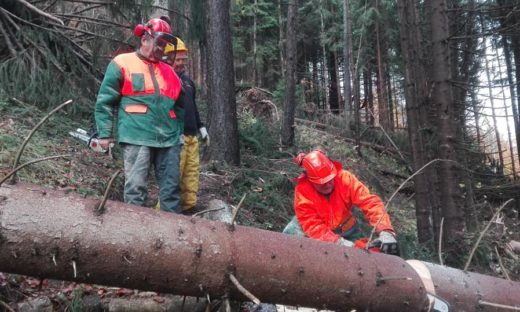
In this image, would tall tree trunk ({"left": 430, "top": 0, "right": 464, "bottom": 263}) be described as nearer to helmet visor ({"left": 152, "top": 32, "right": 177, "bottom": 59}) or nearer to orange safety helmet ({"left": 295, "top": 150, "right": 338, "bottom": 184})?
orange safety helmet ({"left": 295, "top": 150, "right": 338, "bottom": 184})

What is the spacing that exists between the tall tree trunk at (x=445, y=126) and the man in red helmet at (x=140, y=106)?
8.99 ft

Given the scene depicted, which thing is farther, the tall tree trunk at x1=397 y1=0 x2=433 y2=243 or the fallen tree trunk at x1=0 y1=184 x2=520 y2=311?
the tall tree trunk at x1=397 y1=0 x2=433 y2=243

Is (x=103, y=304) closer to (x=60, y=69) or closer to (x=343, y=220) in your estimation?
(x=343, y=220)

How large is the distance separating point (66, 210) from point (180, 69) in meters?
2.82

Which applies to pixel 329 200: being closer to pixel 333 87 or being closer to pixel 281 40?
pixel 281 40

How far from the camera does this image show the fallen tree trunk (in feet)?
6.29

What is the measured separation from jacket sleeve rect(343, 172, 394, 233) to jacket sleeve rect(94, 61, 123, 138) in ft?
6.70

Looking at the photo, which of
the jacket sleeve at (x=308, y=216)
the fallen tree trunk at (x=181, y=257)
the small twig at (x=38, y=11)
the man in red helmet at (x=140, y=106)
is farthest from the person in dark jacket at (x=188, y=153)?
the small twig at (x=38, y=11)

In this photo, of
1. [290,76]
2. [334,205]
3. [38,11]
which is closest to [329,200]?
[334,205]

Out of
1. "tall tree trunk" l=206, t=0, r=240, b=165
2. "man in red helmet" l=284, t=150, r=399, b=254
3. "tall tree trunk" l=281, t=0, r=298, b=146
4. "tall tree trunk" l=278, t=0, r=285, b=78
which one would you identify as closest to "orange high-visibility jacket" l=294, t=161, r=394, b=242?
"man in red helmet" l=284, t=150, r=399, b=254

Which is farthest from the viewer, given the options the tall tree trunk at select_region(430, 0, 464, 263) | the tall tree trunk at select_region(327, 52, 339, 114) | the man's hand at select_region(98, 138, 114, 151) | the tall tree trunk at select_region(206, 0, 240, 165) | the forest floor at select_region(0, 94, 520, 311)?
the tall tree trunk at select_region(327, 52, 339, 114)

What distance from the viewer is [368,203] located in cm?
378

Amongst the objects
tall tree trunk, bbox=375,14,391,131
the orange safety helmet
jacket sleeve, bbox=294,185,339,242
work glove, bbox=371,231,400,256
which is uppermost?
tall tree trunk, bbox=375,14,391,131

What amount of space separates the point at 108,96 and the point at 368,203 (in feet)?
7.49
